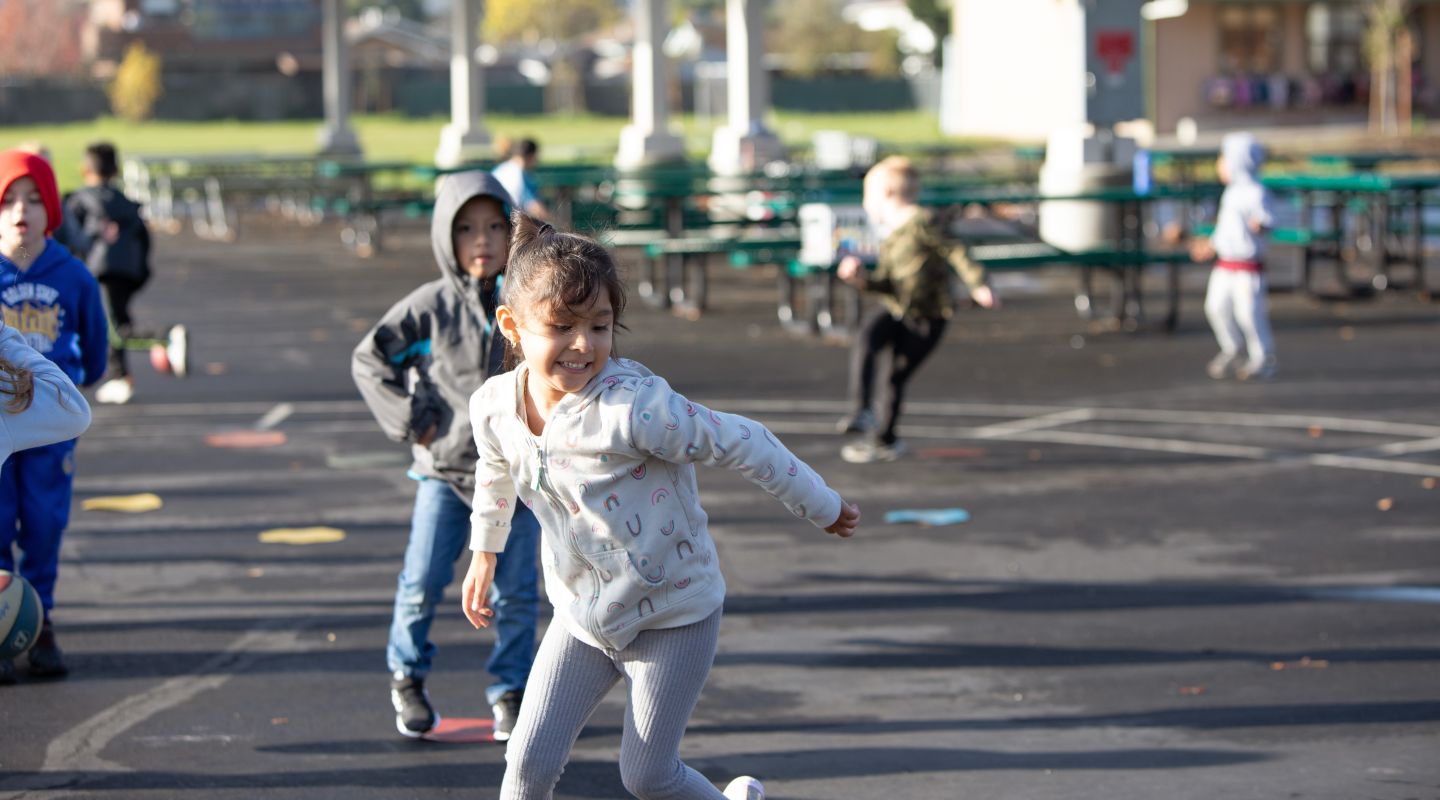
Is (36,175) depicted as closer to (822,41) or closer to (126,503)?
(126,503)

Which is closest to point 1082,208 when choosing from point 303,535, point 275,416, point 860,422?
point 860,422

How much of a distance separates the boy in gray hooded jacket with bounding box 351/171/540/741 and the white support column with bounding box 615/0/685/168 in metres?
23.7

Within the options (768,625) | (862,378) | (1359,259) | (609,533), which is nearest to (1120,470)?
(862,378)

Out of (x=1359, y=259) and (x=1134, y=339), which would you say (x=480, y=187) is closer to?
(x=1134, y=339)

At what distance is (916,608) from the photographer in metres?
7.64

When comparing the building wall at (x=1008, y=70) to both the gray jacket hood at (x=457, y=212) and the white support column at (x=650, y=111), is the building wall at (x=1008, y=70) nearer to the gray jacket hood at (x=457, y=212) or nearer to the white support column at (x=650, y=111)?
the white support column at (x=650, y=111)

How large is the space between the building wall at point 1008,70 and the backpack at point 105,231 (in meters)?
44.9

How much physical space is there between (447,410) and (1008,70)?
194ft

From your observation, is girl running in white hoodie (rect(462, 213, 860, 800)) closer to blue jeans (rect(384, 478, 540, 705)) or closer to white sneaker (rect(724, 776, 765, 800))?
white sneaker (rect(724, 776, 765, 800))

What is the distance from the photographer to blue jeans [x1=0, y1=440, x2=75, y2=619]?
659 cm

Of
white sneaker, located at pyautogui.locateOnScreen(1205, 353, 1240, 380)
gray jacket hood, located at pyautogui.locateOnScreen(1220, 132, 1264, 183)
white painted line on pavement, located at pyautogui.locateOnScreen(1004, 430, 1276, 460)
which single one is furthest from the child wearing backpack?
gray jacket hood, located at pyautogui.locateOnScreen(1220, 132, 1264, 183)

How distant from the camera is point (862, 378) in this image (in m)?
11.3

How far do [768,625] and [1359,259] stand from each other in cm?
1674

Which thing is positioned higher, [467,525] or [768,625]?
[467,525]
